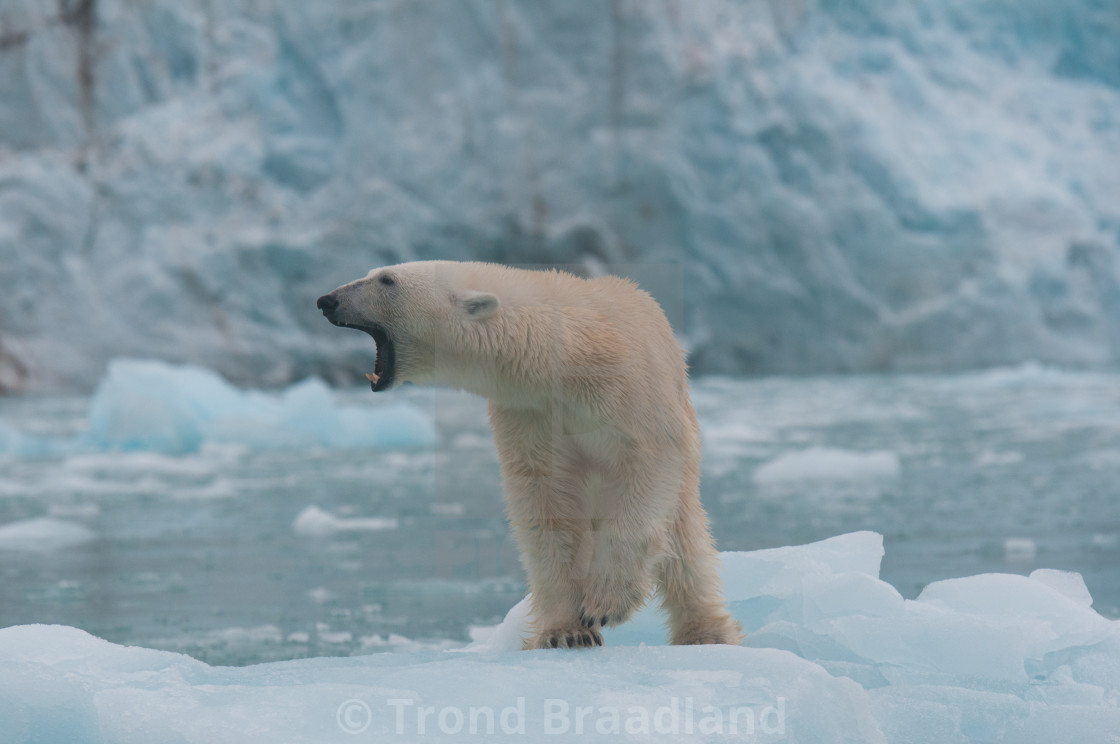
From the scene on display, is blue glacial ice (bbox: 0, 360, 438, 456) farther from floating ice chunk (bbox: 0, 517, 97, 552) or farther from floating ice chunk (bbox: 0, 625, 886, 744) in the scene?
floating ice chunk (bbox: 0, 625, 886, 744)

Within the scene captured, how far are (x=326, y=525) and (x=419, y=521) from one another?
53 centimetres

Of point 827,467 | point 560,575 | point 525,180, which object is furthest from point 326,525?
point 525,180

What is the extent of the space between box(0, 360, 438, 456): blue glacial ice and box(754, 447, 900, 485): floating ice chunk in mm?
3862

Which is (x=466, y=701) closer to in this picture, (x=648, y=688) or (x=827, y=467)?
(x=648, y=688)

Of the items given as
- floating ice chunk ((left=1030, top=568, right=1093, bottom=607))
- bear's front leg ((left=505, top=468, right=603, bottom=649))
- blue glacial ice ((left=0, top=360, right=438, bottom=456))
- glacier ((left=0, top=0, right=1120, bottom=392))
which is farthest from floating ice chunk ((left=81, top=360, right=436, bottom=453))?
bear's front leg ((left=505, top=468, right=603, bottom=649))

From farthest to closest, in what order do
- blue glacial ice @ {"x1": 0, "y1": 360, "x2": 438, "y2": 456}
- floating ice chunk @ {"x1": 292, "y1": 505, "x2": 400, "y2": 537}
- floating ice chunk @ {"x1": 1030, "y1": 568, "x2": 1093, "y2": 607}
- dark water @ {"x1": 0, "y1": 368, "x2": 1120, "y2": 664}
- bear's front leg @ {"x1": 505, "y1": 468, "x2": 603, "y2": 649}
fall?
blue glacial ice @ {"x1": 0, "y1": 360, "x2": 438, "y2": 456} < floating ice chunk @ {"x1": 292, "y1": 505, "x2": 400, "y2": 537} < dark water @ {"x1": 0, "y1": 368, "x2": 1120, "y2": 664} < floating ice chunk @ {"x1": 1030, "y1": 568, "x2": 1093, "y2": 607} < bear's front leg @ {"x1": 505, "y1": 468, "x2": 603, "y2": 649}

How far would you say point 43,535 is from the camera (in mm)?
5344

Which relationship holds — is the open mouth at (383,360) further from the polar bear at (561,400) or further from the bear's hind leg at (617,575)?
the bear's hind leg at (617,575)

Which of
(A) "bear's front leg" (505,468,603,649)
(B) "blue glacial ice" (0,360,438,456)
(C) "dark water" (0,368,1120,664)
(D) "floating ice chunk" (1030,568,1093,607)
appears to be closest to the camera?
(A) "bear's front leg" (505,468,603,649)

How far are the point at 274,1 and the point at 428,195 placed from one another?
3654 millimetres

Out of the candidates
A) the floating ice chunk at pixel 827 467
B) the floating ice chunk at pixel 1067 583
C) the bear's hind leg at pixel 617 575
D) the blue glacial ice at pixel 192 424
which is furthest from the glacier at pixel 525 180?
the bear's hind leg at pixel 617 575

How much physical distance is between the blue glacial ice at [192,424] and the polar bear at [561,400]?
297 inches

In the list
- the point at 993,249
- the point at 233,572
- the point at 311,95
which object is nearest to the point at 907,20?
the point at 993,249

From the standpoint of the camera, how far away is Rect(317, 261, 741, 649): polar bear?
2180mm
